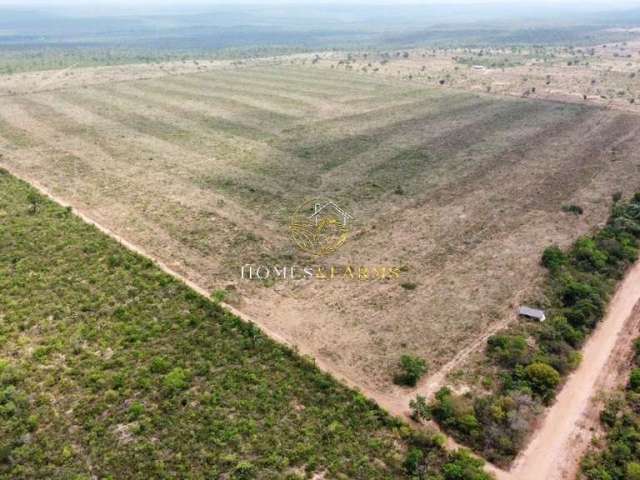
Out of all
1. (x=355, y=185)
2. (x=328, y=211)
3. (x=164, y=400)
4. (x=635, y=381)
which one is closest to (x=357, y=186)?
(x=355, y=185)

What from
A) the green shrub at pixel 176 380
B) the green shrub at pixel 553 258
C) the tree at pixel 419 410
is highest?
the green shrub at pixel 553 258

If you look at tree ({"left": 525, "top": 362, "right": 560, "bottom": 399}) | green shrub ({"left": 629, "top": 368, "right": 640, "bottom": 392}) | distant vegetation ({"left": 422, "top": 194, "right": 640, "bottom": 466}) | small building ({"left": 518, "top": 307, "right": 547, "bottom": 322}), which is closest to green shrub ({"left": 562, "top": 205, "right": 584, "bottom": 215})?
distant vegetation ({"left": 422, "top": 194, "right": 640, "bottom": 466})

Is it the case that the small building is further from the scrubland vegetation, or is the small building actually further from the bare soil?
the scrubland vegetation

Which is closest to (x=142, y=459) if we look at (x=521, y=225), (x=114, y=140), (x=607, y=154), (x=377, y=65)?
(x=521, y=225)

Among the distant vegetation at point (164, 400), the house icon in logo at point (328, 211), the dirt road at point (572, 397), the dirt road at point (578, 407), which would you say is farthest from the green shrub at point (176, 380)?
the house icon in logo at point (328, 211)

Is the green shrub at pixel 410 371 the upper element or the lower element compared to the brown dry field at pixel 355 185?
lower

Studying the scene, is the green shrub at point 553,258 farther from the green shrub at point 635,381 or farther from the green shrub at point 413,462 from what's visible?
the green shrub at point 413,462

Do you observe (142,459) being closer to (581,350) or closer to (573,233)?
(581,350)
